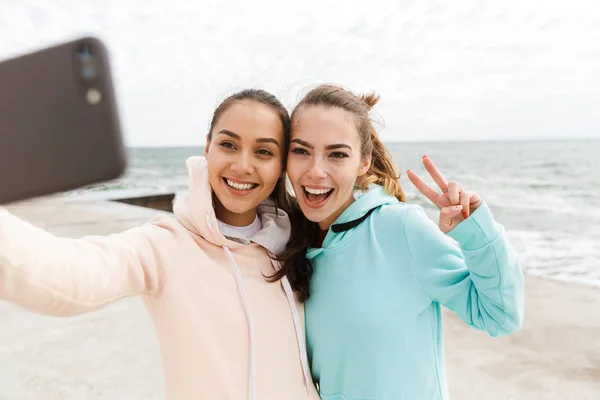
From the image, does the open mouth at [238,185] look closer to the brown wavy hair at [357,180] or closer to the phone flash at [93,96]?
the brown wavy hair at [357,180]

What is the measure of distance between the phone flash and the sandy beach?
9.13ft

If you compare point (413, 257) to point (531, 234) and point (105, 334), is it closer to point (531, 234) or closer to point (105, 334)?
point (105, 334)

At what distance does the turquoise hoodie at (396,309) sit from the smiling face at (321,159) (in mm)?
228

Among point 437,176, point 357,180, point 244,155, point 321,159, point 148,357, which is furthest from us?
point 148,357

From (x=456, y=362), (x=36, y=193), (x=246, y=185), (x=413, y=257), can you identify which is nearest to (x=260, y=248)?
(x=246, y=185)

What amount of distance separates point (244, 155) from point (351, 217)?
0.48 meters

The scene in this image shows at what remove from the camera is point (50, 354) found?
3928 mm

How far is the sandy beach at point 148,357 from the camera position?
3508 millimetres

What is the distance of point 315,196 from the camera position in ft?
6.24

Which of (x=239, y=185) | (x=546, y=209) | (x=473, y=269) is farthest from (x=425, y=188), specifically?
(x=546, y=209)

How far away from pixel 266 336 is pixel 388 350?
0.43 m

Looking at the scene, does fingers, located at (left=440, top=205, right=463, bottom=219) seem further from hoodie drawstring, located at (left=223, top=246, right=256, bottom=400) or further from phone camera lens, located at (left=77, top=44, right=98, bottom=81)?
phone camera lens, located at (left=77, top=44, right=98, bottom=81)

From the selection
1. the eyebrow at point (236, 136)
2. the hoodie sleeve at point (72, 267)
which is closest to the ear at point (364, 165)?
the eyebrow at point (236, 136)

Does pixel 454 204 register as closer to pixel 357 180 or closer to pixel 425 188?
pixel 425 188
